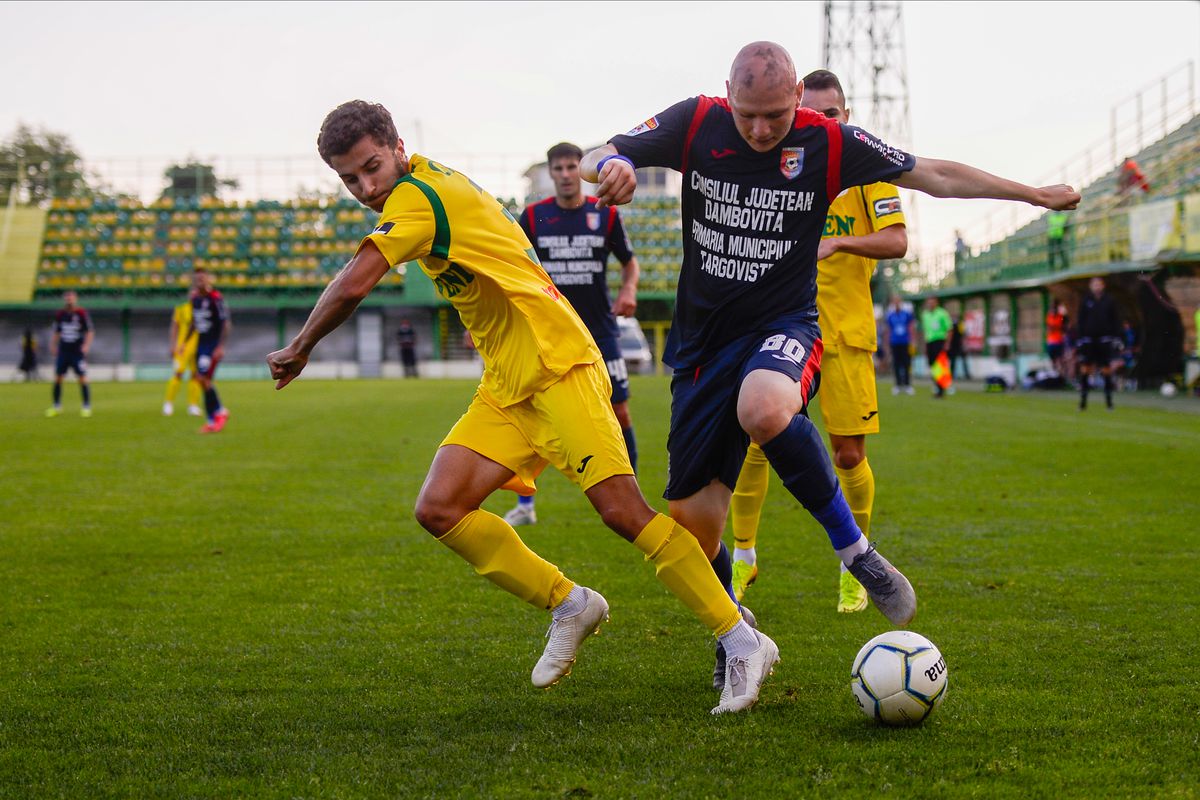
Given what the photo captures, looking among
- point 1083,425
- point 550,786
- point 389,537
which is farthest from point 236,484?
point 1083,425

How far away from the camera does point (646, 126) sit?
4309mm

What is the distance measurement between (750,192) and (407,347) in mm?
42981

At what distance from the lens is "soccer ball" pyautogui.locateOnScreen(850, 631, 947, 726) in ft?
12.2

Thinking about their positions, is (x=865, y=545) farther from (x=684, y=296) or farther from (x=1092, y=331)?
(x=1092, y=331)

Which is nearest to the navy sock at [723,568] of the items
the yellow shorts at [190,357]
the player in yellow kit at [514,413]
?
the player in yellow kit at [514,413]

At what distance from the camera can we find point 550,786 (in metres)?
3.24

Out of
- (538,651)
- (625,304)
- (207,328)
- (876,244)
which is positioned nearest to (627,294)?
(625,304)

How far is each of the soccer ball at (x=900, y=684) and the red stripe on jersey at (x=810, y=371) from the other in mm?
916

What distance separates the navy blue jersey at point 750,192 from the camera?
168 inches

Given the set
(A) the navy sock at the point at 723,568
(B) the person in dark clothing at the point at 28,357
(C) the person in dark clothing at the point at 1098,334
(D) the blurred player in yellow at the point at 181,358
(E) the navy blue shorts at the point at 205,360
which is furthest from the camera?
(B) the person in dark clothing at the point at 28,357

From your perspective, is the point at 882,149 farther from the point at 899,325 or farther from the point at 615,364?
the point at 899,325

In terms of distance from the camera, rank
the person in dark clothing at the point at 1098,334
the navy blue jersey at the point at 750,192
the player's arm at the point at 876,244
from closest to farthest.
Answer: the navy blue jersey at the point at 750,192 → the player's arm at the point at 876,244 → the person in dark clothing at the point at 1098,334

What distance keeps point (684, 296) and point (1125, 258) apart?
23.5 metres

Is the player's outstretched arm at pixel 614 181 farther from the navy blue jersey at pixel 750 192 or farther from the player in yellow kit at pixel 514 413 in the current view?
the player in yellow kit at pixel 514 413
